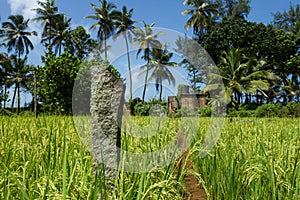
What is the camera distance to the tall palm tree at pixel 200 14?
89.0 ft

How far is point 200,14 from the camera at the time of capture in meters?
27.0

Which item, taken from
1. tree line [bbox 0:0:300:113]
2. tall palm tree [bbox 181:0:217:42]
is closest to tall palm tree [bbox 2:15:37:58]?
tree line [bbox 0:0:300:113]

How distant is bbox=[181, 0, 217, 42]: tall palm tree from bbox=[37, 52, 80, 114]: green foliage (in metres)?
15.3

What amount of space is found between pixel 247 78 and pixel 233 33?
14.8 ft

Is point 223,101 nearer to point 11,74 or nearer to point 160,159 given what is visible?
point 160,159

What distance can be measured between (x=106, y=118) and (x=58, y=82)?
13.8 metres

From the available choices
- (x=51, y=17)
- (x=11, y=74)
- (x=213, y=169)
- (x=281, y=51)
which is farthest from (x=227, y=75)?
(x=11, y=74)

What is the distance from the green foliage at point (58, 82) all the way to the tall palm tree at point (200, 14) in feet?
50.2

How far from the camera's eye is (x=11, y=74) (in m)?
32.8

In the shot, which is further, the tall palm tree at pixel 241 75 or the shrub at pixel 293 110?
the tall palm tree at pixel 241 75

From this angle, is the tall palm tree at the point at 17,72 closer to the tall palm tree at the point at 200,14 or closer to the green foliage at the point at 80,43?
the green foliage at the point at 80,43

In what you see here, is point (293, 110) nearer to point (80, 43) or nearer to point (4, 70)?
point (80, 43)

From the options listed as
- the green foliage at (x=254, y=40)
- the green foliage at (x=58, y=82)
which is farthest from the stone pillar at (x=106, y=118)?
the green foliage at (x=254, y=40)

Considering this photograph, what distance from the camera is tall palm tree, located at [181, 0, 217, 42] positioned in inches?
1068
